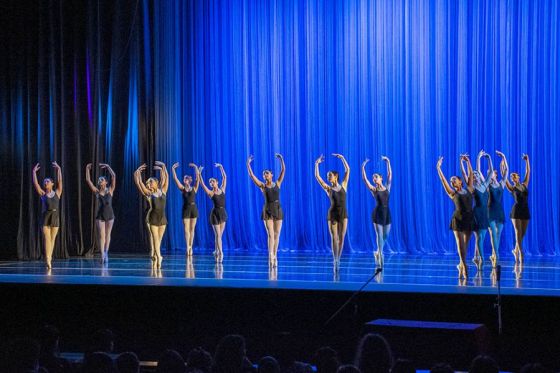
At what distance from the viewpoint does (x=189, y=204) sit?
53.2 feet

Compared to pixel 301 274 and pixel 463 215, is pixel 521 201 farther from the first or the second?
pixel 301 274

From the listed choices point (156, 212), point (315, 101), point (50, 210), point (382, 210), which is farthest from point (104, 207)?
point (315, 101)

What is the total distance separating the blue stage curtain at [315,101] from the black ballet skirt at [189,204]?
295 cm

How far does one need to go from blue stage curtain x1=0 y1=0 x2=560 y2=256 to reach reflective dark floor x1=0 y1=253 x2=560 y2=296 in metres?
1.85

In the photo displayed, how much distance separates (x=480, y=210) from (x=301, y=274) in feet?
9.78

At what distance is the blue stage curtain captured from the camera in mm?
16875

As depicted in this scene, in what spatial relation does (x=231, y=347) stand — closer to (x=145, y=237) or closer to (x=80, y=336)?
(x=80, y=336)

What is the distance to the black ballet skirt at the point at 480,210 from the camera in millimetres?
11801

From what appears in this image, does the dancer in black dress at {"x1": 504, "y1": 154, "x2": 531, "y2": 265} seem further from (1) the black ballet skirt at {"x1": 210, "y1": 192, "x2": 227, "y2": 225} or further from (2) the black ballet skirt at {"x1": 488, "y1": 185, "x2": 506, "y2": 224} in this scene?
(1) the black ballet skirt at {"x1": 210, "y1": 192, "x2": 227, "y2": 225}

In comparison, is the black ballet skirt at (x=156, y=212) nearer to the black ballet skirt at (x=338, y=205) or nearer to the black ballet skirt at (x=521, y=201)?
the black ballet skirt at (x=338, y=205)

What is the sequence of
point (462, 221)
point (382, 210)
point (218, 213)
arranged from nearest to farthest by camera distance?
point (462, 221)
point (382, 210)
point (218, 213)

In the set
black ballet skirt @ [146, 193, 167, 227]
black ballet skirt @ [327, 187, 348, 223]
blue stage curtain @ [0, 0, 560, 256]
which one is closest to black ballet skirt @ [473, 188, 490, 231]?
black ballet skirt @ [327, 187, 348, 223]

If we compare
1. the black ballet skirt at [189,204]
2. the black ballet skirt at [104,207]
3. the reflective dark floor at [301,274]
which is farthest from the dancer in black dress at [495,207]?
the black ballet skirt at [104,207]

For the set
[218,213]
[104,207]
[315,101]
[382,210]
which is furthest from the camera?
[315,101]
